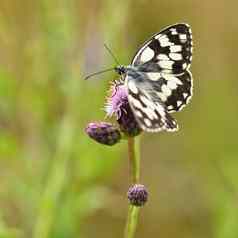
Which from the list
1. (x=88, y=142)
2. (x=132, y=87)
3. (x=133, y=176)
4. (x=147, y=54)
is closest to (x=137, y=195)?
(x=133, y=176)

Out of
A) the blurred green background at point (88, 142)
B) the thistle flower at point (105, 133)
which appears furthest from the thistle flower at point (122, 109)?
the blurred green background at point (88, 142)

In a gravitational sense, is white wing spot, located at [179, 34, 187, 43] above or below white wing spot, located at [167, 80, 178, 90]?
above

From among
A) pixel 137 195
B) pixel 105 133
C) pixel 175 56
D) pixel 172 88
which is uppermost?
pixel 175 56

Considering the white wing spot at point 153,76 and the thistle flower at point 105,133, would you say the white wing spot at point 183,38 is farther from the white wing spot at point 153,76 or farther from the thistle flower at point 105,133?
the thistle flower at point 105,133

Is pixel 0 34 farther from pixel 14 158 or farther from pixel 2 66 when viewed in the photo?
pixel 14 158

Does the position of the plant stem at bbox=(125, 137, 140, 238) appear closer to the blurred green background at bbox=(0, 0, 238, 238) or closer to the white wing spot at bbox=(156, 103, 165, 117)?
the white wing spot at bbox=(156, 103, 165, 117)

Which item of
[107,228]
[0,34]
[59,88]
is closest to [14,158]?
[59,88]

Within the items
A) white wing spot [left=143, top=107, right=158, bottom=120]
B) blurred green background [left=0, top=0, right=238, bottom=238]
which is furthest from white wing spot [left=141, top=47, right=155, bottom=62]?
blurred green background [left=0, top=0, right=238, bottom=238]

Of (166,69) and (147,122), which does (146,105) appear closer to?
(147,122)
